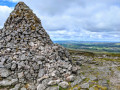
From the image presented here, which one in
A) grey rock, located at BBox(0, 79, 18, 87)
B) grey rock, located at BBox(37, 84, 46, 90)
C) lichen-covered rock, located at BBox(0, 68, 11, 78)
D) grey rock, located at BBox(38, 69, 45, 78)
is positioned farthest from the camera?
grey rock, located at BBox(38, 69, 45, 78)

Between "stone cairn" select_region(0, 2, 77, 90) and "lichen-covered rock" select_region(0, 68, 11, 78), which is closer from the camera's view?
"lichen-covered rock" select_region(0, 68, 11, 78)

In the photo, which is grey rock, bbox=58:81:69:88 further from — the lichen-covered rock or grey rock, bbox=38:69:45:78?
the lichen-covered rock

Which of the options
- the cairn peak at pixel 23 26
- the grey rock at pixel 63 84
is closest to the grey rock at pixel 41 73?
the grey rock at pixel 63 84

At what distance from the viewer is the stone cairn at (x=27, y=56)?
17109mm

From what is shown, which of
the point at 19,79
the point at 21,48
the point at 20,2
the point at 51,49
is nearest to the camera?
the point at 19,79

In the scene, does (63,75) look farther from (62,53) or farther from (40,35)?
(40,35)

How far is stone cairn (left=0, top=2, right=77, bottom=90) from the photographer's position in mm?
17109

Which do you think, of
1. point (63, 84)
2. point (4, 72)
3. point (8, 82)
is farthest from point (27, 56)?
point (63, 84)

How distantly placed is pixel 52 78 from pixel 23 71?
16.0ft

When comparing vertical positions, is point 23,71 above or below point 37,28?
below

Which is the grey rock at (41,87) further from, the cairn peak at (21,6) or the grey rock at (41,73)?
the cairn peak at (21,6)

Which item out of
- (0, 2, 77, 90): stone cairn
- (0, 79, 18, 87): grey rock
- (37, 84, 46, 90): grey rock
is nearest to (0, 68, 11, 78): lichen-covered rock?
(0, 2, 77, 90): stone cairn

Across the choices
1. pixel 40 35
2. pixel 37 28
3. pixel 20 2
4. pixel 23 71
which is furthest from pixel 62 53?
pixel 20 2

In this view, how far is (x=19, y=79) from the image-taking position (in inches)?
653
